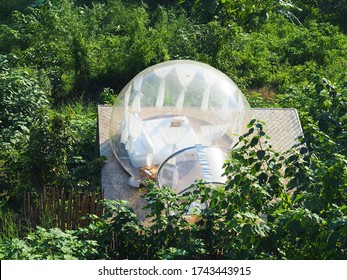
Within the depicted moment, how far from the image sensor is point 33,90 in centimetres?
1056

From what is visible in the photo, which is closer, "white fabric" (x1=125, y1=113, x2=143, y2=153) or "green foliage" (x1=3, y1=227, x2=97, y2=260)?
"green foliage" (x1=3, y1=227, x2=97, y2=260)

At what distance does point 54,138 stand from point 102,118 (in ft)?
4.61

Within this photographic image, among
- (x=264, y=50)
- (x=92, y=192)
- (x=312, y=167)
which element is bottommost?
(x=92, y=192)

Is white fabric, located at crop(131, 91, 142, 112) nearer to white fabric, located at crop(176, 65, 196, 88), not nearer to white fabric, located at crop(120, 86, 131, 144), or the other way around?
white fabric, located at crop(120, 86, 131, 144)

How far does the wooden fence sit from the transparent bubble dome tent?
3.27ft

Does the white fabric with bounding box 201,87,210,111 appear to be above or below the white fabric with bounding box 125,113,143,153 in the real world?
above

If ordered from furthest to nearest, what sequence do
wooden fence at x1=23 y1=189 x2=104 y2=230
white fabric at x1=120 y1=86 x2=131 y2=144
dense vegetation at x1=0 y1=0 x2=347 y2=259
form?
white fabric at x1=120 y1=86 x2=131 y2=144, wooden fence at x1=23 y1=189 x2=104 y2=230, dense vegetation at x1=0 y1=0 x2=347 y2=259

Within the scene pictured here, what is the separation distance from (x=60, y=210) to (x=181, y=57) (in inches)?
174

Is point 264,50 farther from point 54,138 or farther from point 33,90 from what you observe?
point 54,138

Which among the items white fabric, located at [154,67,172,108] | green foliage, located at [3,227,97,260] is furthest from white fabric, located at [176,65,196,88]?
green foliage, located at [3,227,97,260]

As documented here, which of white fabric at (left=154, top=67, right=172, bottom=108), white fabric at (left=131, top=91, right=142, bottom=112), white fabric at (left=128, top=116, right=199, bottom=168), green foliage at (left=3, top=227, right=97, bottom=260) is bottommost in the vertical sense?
green foliage at (left=3, top=227, right=97, bottom=260)

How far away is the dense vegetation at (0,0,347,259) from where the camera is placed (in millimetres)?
6535

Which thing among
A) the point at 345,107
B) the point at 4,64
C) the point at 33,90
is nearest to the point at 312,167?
the point at 345,107

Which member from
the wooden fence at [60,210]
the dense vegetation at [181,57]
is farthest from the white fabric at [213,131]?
the wooden fence at [60,210]
